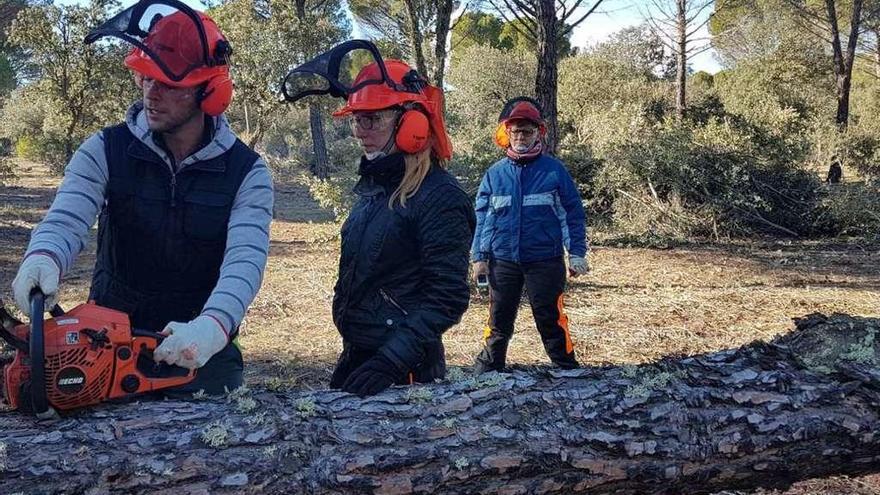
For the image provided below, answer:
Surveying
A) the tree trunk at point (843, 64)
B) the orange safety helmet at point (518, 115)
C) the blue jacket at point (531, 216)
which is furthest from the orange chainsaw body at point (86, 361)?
the tree trunk at point (843, 64)

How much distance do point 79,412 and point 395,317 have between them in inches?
39.0

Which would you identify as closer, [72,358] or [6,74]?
[72,358]

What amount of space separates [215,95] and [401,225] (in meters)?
0.73

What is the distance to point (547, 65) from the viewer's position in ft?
23.4

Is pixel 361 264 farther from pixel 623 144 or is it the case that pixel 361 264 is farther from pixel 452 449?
→ pixel 623 144

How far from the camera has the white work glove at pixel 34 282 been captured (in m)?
1.70

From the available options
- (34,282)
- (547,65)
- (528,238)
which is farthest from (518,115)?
(547,65)

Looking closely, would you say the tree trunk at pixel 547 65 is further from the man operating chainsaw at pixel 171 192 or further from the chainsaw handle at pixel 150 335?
the chainsaw handle at pixel 150 335

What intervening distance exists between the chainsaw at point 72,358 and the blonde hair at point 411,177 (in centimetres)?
90

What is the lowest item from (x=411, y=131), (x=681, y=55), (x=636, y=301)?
(x=636, y=301)

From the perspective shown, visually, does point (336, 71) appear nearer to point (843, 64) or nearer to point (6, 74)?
point (843, 64)

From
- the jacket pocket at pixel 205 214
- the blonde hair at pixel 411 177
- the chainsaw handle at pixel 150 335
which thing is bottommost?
the chainsaw handle at pixel 150 335

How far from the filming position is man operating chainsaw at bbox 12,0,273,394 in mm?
2035

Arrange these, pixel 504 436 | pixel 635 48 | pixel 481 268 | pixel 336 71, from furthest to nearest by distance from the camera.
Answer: pixel 635 48 < pixel 481 268 < pixel 336 71 < pixel 504 436
